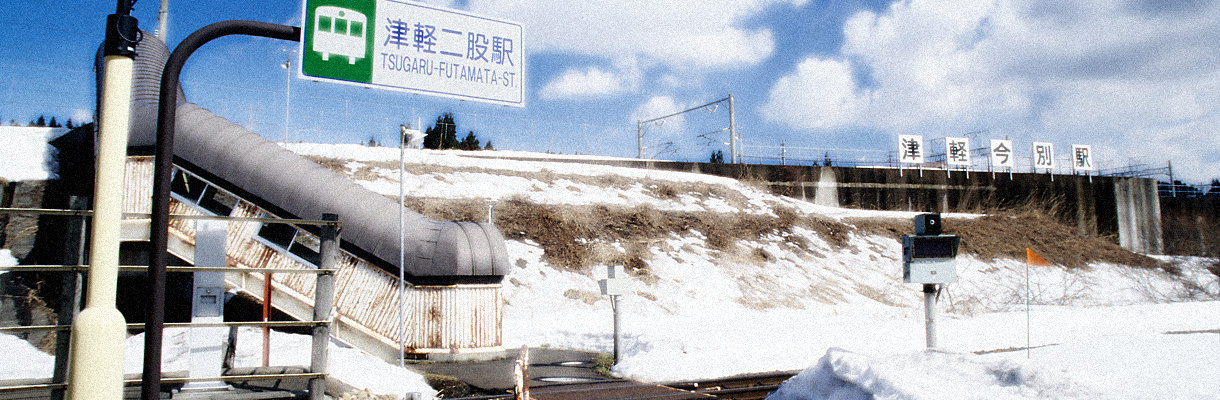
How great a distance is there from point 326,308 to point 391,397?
314cm

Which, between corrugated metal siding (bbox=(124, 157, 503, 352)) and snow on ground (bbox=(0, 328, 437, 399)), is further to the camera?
corrugated metal siding (bbox=(124, 157, 503, 352))

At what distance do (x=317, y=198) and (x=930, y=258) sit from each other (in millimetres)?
12110

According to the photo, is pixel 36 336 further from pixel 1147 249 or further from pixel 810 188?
pixel 1147 249

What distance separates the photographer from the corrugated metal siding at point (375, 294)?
1480cm

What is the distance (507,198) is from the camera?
91.8ft

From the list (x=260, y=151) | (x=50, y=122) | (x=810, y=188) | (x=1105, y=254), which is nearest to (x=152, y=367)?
(x=260, y=151)

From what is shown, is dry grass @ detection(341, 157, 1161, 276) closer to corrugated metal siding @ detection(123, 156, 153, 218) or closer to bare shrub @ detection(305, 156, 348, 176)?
bare shrub @ detection(305, 156, 348, 176)

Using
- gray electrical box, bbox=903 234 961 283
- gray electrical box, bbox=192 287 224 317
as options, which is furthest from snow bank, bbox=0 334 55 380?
gray electrical box, bbox=903 234 961 283

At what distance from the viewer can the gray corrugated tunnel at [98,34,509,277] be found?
48.5 feet

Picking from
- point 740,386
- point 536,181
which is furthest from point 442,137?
point 740,386

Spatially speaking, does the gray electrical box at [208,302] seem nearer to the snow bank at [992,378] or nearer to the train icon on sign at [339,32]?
the train icon on sign at [339,32]

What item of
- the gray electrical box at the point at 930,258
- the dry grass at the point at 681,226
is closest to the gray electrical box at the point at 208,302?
the gray electrical box at the point at 930,258

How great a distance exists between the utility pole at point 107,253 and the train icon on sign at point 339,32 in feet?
5.79

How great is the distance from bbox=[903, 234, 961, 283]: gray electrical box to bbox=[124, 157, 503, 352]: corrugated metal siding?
29.6 feet
